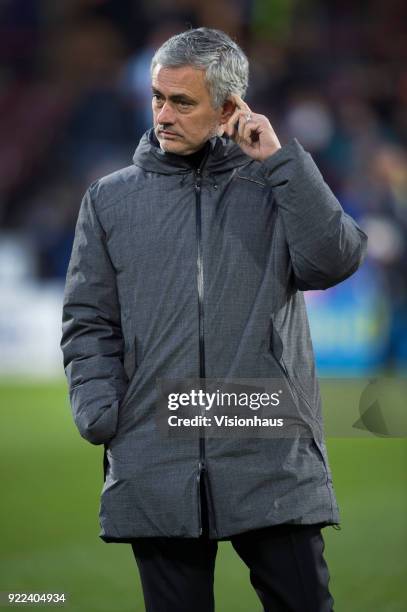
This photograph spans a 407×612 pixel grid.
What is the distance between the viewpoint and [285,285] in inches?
120

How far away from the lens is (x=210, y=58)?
3.07 m

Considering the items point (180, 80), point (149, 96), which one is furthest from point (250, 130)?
point (149, 96)

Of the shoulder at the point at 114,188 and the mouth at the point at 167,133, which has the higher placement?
the mouth at the point at 167,133

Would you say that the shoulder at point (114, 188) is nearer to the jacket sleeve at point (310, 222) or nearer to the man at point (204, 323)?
the man at point (204, 323)

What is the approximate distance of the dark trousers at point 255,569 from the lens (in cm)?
296

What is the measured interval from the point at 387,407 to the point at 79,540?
3.14 metres

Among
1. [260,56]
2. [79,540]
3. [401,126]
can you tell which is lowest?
[79,540]

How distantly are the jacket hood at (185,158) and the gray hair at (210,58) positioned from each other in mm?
112

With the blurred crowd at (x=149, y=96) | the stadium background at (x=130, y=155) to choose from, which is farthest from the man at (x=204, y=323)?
the blurred crowd at (x=149, y=96)

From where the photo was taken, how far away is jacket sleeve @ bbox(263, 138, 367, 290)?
291 centimetres

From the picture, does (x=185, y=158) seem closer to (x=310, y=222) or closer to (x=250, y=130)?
(x=250, y=130)

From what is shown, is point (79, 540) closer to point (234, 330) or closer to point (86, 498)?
point (86, 498)

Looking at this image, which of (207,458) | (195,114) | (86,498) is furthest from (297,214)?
(86,498)

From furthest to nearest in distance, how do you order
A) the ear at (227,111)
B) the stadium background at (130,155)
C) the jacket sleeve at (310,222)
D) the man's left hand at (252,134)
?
the stadium background at (130,155) → the ear at (227,111) → the man's left hand at (252,134) → the jacket sleeve at (310,222)
